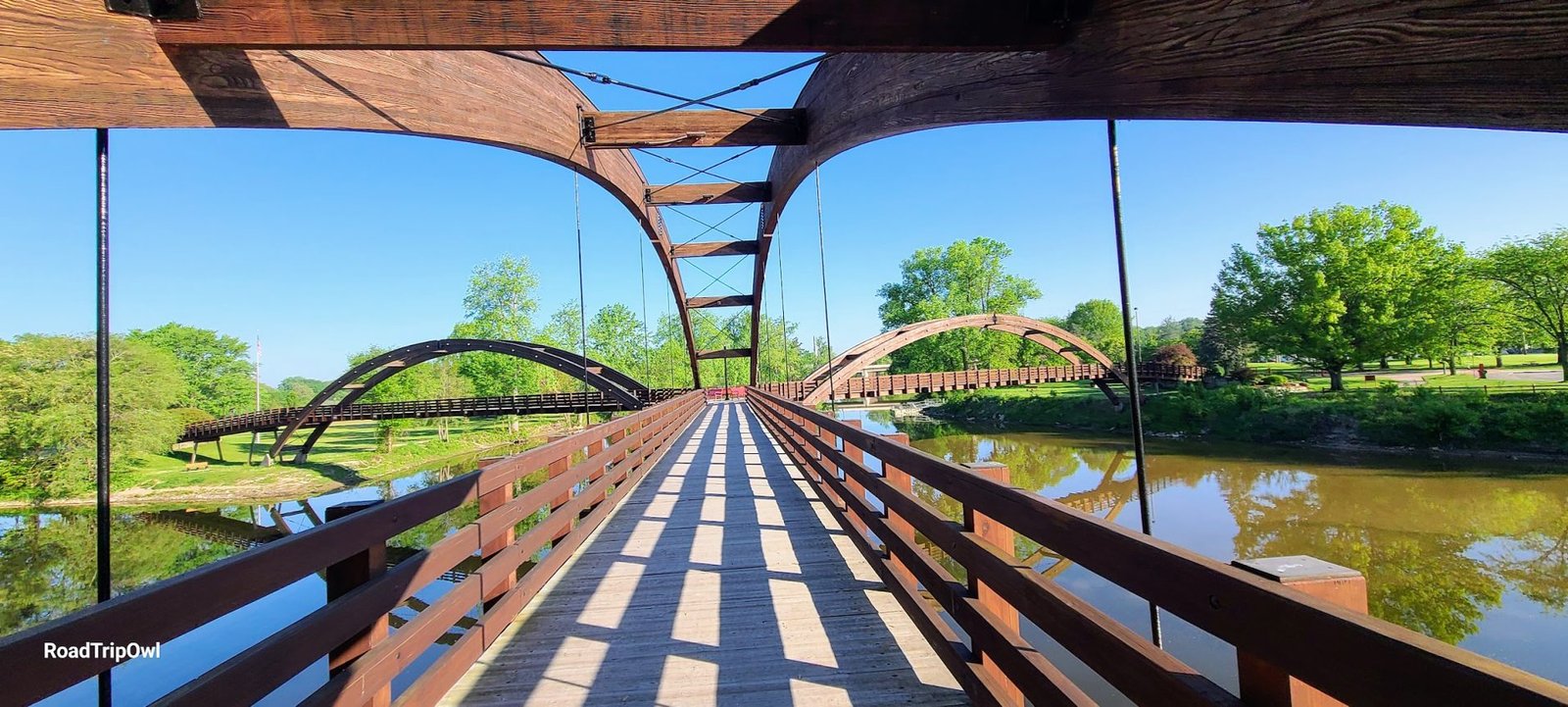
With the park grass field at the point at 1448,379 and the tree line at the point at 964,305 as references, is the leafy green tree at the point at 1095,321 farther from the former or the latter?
the park grass field at the point at 1448,379

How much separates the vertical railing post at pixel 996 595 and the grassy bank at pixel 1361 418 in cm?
2381

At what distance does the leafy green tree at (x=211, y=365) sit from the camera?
5238 centimetres

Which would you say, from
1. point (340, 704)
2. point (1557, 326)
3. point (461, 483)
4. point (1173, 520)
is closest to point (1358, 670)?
point (340, 704)

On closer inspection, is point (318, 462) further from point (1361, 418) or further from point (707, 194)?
point (1361, 418)

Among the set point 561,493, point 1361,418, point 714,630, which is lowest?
point 1361,418

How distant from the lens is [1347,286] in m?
25.7

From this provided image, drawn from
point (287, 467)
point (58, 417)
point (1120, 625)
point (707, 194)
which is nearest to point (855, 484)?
point (1120, 625)

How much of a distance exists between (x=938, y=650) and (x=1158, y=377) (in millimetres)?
38201

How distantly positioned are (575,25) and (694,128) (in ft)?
10.4

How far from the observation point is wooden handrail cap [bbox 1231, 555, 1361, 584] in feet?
3.20

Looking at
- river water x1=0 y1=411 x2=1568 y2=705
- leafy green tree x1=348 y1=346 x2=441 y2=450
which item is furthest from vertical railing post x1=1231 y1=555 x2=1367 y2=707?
leafy green tree x1=348 y1=346 x2=441 y2=450

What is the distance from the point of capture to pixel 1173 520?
12.7 metres

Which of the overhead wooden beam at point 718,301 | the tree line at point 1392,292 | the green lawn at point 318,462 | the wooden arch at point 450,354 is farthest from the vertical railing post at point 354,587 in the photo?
the tree line at point 1392,292

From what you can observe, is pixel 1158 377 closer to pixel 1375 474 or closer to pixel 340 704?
pixel 1375 474
